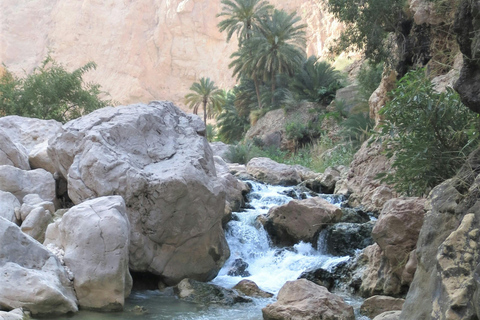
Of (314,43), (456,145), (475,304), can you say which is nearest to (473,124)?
(456,145)

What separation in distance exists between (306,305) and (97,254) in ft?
8.67

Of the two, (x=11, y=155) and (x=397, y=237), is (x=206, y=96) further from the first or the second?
(x=397, y=237)

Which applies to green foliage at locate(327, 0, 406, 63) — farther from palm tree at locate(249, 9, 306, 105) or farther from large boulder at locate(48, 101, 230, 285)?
palm tree at locate(249, 9, 306, 105)

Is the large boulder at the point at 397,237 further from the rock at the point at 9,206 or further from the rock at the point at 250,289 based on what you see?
the rock at the point at 9,206

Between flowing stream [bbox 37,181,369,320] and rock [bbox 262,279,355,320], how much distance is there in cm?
23

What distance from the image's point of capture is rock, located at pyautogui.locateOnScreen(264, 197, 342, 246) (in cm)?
1007

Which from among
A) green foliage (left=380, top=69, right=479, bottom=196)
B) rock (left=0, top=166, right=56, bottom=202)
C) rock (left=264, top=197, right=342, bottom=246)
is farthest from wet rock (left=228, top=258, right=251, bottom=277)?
green foliage (left=380, top=69, right=479, bottom=196)

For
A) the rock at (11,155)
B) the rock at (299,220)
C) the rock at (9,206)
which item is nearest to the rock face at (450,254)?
the rock at (299,220)

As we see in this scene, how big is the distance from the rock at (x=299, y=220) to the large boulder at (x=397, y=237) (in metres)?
2.45

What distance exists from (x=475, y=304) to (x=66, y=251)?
5118 millimetres

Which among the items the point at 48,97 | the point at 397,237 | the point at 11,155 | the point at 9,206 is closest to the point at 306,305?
the point at 397,237

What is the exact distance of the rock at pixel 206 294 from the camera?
745 centimetres

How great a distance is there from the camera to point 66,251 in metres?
6.85

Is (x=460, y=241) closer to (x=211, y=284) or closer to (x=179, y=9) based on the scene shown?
(x=211, y=284)
